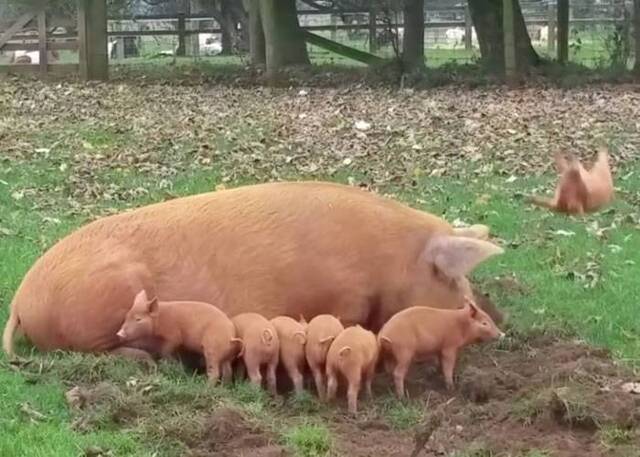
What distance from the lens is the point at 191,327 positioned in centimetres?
551

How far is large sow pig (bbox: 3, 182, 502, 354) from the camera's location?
5797 millimetres

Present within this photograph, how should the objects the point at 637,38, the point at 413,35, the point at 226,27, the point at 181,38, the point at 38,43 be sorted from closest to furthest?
the point at 637,38 → the point at 413,35 → the point at 38,43 → the point at 181,38 → the point at 226,27

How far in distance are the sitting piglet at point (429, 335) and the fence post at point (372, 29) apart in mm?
21152

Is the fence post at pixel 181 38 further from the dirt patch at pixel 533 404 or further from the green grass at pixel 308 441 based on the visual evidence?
the green grass at pixel 308 441

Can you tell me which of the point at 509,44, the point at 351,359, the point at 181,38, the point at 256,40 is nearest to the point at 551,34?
the point at 256,40

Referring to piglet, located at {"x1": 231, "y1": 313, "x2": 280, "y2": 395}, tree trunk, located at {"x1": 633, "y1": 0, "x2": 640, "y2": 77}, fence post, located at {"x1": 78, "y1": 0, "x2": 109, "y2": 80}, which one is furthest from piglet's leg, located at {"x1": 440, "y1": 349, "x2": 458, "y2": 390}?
fence post, located at {"x1": 78, "y1": 0, "x2": 109, "y2": 80}

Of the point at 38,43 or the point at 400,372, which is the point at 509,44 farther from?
the point at 400,372

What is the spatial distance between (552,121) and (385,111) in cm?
230

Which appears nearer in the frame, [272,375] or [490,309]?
[272,375]

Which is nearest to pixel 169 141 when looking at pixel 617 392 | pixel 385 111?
pixel 385 111

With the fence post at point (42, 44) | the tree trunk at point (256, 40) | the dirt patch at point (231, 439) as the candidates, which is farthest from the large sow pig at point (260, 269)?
the tree trunk at point (256, 40)

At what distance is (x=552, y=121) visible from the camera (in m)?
14.8

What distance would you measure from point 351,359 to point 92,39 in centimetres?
1731

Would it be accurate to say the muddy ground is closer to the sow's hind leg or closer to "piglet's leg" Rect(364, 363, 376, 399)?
"piglet's leg" Rect(364, 363, 376, 399)
